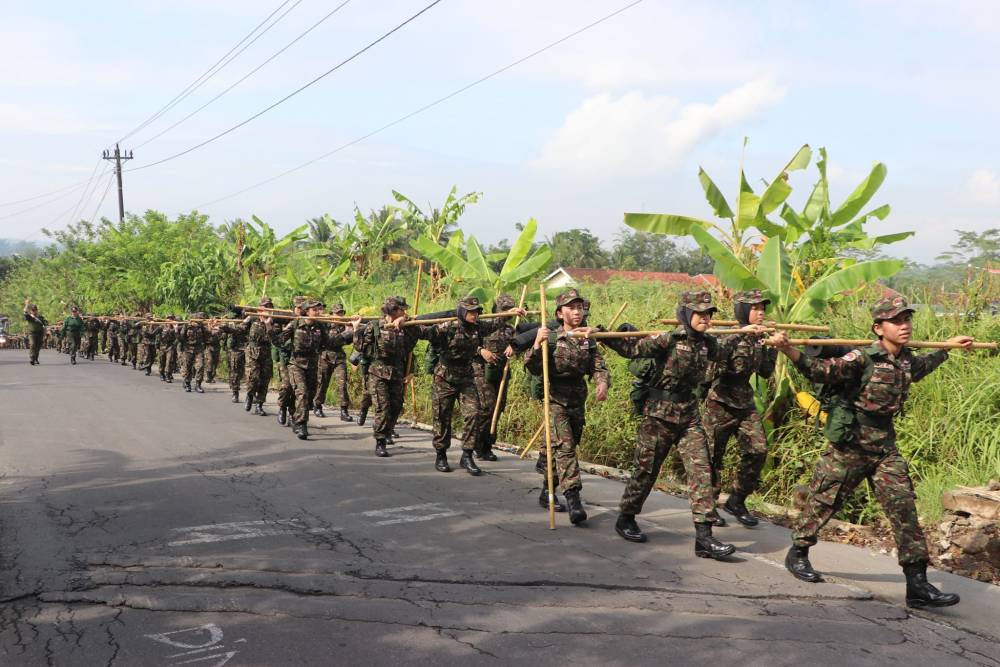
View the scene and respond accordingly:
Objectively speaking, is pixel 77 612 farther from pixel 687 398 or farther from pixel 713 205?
pixel 713 205

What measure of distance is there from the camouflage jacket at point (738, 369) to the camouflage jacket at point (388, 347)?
12.4 ft

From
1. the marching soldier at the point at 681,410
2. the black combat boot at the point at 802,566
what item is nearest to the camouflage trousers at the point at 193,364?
the marching soldier at the point at 681,410

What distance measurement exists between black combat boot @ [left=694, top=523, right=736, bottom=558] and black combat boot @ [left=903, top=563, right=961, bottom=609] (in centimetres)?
119

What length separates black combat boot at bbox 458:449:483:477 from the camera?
868 cm

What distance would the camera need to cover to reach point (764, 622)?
4590 mm

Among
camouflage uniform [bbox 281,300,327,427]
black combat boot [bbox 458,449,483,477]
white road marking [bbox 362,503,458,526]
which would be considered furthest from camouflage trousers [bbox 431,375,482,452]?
camouflage uniform [bbox 281,300,327,427]

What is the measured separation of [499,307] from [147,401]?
28.8ft

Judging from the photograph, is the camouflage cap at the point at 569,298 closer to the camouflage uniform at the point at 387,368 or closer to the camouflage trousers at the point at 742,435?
the camouflage trousers at the point at 742,435

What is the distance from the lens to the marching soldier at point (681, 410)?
230 inches

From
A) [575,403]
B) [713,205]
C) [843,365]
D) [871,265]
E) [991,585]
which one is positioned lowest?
[991,585]

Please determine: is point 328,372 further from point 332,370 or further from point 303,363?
point 303,363

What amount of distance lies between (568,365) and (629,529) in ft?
4.83

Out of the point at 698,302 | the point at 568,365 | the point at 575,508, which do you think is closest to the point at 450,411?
the point at 568,365

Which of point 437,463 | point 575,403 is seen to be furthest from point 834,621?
point 437,463
